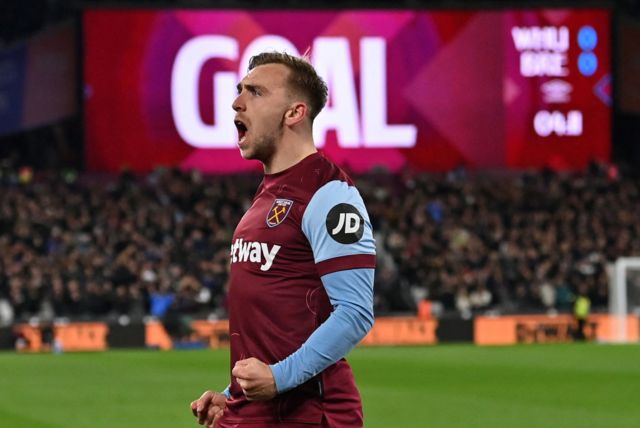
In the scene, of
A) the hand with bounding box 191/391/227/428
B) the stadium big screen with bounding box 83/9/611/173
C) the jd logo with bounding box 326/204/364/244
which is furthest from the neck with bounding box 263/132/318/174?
the stadium big screen with bounding box 83/9/611/173

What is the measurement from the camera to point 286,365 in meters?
4.06

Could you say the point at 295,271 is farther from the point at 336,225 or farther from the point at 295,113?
the point at 295,113

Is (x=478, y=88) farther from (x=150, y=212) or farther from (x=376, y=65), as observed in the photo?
(x=150, y=212)

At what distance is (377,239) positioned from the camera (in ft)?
104

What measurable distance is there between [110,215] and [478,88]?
1191 cm

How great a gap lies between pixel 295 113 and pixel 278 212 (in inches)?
12.6

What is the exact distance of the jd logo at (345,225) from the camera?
4.06 meters

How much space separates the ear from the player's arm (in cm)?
33

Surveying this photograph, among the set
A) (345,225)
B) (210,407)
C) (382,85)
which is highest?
(382,85)

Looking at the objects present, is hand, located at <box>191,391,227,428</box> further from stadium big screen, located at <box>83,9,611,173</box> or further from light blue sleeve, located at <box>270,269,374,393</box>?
stadium big screen, located at <box>83,9,611,173</box>

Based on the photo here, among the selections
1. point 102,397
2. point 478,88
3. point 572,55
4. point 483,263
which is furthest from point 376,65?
point 102,397

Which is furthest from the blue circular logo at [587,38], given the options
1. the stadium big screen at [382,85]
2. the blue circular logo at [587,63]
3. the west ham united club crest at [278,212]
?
the west ham united club crest at [278,212]

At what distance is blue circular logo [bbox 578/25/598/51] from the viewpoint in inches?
1479

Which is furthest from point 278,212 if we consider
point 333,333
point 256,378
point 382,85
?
point 382,85
